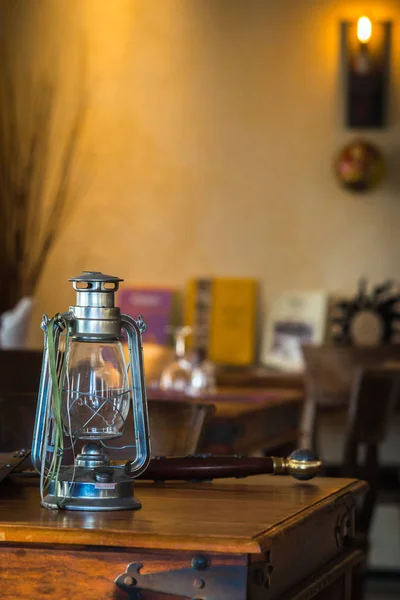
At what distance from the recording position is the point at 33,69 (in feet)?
19.2

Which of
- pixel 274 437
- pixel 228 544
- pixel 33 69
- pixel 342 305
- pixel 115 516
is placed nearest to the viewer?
pixel 228 544

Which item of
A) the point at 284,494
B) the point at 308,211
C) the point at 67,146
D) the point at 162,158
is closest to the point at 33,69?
the point at 67,146

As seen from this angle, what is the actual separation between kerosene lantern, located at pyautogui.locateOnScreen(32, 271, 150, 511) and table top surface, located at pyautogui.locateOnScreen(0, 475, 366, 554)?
1.4 inches

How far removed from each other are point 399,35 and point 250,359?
1780 mm

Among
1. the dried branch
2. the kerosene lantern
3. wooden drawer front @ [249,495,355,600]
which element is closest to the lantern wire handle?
the kerosene lantern

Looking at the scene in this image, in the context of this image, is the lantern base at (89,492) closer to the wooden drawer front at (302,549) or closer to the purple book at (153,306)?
the wooden drawer front at (302,549)

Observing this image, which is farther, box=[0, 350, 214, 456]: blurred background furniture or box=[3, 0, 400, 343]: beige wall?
box=[3, 0, 400, 343]: beige wall

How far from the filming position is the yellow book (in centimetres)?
566

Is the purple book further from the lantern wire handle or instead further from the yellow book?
the lantern wire handle

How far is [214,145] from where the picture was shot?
573 centimetres

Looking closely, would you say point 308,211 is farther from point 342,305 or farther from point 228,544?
point 228,544

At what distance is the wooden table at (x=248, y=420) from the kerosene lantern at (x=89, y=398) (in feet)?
5.11

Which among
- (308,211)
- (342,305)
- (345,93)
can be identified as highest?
(345,93)

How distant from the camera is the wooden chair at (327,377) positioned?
4.30 meters
